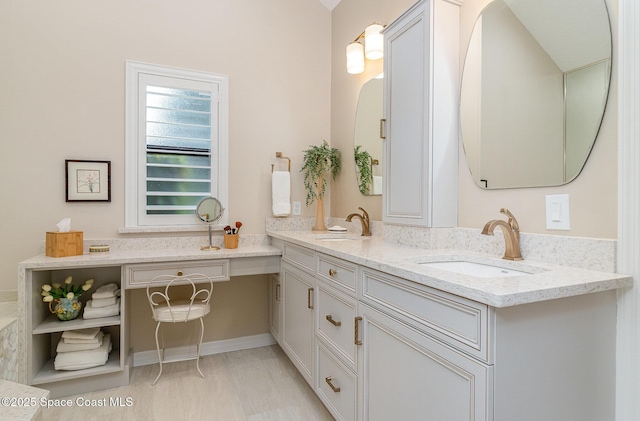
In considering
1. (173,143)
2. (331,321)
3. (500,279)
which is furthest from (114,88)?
(500,279)

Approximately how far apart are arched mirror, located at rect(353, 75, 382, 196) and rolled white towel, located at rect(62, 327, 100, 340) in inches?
80.0

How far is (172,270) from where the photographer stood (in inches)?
91.2

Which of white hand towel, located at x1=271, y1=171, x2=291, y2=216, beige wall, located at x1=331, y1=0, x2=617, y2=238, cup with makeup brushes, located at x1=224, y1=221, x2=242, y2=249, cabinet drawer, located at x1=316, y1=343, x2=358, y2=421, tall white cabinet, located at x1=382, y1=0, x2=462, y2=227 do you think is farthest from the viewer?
white hand towel, located at x1=271, y1=171, x2=291, y2=216

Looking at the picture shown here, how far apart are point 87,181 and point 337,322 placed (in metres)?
2.00

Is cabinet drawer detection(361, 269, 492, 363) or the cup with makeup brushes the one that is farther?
the cup with makeup brushes

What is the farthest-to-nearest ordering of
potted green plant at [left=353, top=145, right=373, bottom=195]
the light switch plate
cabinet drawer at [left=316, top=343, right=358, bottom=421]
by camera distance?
potted green plant at [left=353, top=145, right=373, bottom=195], cabinet drawer at [left=316, top=343, right=358, bottom=421], the light switch plate

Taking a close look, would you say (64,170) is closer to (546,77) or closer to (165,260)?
(165,260)

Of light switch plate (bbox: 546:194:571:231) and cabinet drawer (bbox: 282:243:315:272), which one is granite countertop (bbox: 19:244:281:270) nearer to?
cabinet drawer (bbox: 282:243:315:272)

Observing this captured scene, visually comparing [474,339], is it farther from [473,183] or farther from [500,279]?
[473,183]

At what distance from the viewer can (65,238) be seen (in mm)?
2184

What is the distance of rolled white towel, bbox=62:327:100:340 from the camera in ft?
7.18

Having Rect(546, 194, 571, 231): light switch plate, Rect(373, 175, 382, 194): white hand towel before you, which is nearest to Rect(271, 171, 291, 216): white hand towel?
Rect(373, 175, 382, 194): white hand towel

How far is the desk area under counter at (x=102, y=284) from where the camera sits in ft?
6.62

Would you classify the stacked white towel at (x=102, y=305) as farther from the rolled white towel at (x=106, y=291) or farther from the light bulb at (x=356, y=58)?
the light bulb at (x=356, y=58)
